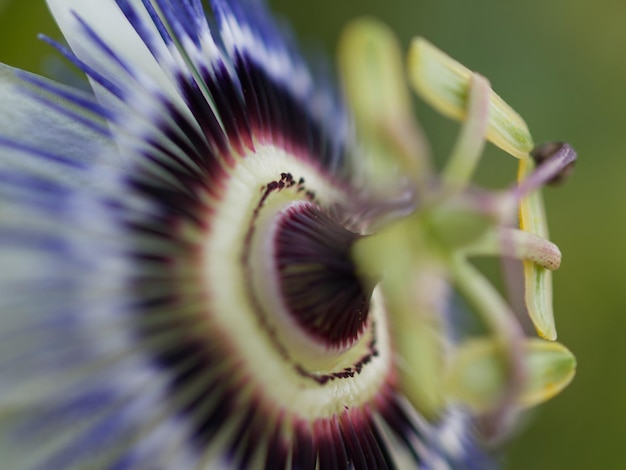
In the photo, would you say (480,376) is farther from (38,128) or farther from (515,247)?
(38,128)

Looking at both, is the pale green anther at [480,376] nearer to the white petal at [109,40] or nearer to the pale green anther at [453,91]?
the pale green anther at [453,91]

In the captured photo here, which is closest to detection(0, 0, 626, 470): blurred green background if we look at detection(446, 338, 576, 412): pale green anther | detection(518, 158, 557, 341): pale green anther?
detection(518, 158, 557, 341): pale green anther

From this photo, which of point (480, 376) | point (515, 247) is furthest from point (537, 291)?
point (480, 376)

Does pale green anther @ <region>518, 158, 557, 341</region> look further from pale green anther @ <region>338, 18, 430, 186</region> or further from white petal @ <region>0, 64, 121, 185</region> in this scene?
white petal @ <region>0, 64, 121, 185</region>

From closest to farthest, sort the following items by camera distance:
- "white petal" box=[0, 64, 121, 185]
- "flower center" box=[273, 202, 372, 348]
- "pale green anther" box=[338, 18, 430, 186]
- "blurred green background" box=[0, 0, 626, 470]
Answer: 1. "white petal" box=[0, 64, 121, 185]
2. "flower center" box=[273, 202, 372, 348]
3. "pale green anther" box=[338, 18, 430, 186]
4. "blurred green background" box=[0, 0, 626, 470]

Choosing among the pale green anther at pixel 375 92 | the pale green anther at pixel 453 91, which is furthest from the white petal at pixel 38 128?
the pale green anther at pixel 375 92

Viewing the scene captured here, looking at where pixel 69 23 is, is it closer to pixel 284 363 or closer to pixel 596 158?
pixel 284 363

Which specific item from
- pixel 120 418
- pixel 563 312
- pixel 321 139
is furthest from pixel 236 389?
pixel 563 312
